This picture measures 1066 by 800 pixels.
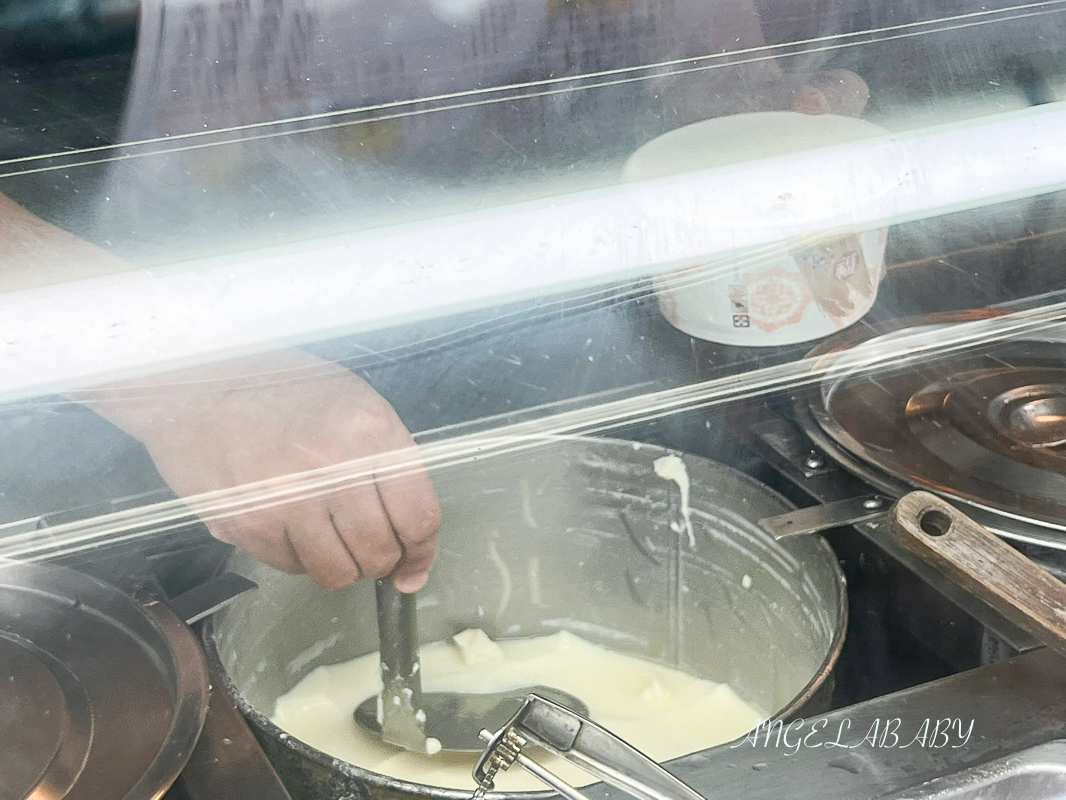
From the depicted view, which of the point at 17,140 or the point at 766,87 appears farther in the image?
the point at 766,87

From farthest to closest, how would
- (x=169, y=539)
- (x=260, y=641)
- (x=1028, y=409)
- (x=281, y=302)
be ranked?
1. (x=1028, y=409)
2. (x=260, y=641)
3. (x=169, y=539)
4. (x=281, y=302)

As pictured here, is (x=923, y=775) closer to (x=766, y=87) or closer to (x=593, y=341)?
(x=593, y=341)

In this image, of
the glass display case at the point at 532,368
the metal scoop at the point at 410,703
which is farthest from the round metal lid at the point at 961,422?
the metal scoop at the point at 410,703

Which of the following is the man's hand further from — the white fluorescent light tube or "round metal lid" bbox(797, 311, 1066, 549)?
"round metal lid" bbox(797, 311, 1066, 549)

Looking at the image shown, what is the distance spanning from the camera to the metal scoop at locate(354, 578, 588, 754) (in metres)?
0.77

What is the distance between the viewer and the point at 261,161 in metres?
0.71

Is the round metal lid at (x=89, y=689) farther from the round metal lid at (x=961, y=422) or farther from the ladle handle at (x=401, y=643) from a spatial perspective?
the round metal lid at (x=961, y=422)

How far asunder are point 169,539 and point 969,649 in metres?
0.58

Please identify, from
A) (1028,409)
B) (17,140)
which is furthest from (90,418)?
(1028,409)

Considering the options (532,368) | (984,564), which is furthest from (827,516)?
(532,368)

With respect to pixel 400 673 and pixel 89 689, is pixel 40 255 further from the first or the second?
pixel 400 673

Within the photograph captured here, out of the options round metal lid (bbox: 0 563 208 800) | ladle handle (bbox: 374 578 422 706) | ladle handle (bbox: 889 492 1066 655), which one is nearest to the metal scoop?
ladle handle (bbox: 374 578 422 706)

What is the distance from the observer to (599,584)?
37.1 inches

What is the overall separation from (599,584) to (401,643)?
8.6 inches
